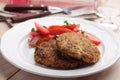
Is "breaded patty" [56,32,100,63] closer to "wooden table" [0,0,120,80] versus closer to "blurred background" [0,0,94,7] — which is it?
"wooden table" [0,0,120,80]

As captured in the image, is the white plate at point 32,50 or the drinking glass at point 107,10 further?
the drinking glass at point 107,10

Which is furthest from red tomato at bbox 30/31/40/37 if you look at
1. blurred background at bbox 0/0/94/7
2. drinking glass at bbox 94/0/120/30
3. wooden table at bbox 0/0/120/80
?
blurred background at bbox 0/0/94/7

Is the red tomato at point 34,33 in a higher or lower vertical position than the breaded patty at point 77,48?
lower

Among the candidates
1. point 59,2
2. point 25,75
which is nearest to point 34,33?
point 25,75

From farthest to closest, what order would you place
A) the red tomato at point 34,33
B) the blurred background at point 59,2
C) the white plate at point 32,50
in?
1. the blurred background at point 59,2
2. the red tomato at point 34,33
3. the white plate at point 32,50

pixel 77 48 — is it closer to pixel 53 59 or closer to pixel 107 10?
pixel 53 59

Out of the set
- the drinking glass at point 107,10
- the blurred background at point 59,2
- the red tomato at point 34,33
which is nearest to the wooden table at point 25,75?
the red tomato at point 34,33

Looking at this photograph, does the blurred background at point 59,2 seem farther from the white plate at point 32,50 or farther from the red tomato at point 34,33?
the red tomato at point 34,33
